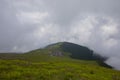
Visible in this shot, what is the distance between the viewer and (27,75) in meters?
27.3

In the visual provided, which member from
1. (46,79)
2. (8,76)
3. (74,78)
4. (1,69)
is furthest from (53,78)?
(1,69)

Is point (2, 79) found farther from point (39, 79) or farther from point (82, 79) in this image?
point (82, 79)

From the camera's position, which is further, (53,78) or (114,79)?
(114,79)

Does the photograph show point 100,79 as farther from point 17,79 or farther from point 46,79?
point 17,79

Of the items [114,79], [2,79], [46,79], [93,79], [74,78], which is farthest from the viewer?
[114,79]

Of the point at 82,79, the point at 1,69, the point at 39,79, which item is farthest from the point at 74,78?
the point at 1,69

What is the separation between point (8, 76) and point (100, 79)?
13.8 metres

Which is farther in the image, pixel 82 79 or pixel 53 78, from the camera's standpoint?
pixel 82 79

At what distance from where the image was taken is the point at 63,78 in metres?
27.6

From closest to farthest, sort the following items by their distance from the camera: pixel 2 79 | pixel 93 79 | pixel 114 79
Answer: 1. pixel 2 79
2. pixel 93 79
3. pixel 114 79

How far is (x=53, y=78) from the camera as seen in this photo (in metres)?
26.9

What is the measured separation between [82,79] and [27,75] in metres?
7.01

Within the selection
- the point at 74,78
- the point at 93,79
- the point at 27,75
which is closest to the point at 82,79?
the point at 74,78

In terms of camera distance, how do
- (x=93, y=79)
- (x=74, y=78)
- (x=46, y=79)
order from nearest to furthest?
(x=46, y=79)
(x=74, y=78)
(x=93, y=79)
